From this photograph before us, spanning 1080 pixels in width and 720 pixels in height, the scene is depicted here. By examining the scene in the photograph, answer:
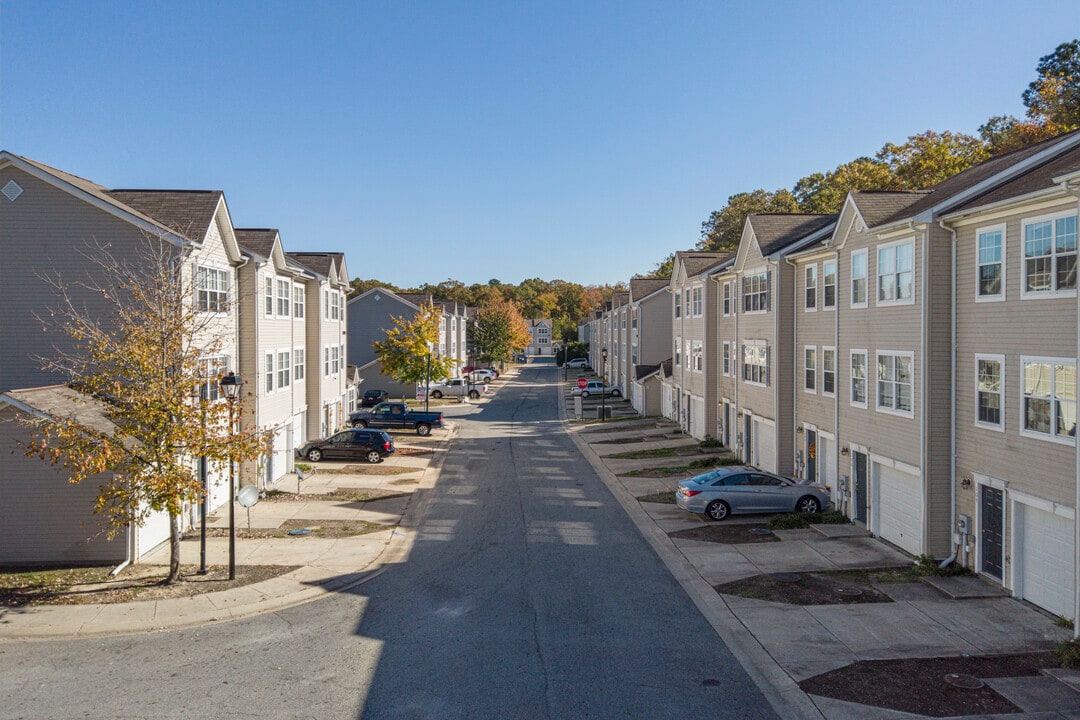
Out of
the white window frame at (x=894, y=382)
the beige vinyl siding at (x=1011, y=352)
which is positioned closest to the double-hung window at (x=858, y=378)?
the white window frame at (x=894, y=382)

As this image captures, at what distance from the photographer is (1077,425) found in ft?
40.4

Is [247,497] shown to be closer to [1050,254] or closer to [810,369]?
[1050,254]

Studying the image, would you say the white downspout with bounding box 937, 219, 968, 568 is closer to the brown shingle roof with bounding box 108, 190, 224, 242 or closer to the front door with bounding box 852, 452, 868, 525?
the front door with bounding box 852, 452, 868, 525

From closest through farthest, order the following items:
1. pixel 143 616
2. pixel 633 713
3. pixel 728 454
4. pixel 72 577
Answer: pixel 633 713
pixel 143 616
pixel 72 577
pixel 728 454

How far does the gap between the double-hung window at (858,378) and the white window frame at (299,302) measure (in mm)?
21523

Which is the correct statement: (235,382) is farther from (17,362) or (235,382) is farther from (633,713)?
(633,713)

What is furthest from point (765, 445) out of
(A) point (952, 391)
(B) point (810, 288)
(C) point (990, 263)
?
(C) point (990, 263)

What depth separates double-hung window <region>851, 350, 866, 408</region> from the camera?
20.8 m

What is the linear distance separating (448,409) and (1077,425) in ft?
156

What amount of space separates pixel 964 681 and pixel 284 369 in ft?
82.0

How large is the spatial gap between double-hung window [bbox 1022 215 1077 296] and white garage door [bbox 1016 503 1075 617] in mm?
4232

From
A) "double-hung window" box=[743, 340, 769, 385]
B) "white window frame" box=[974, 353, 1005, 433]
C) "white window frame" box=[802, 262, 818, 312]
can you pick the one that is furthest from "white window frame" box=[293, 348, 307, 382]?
"white window frame" box=[974, 353, 1005, 433]

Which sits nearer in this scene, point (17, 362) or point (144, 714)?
point (144, 714)

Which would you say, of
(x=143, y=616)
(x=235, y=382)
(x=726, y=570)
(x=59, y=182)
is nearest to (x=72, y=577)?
(x=143, y=616)
